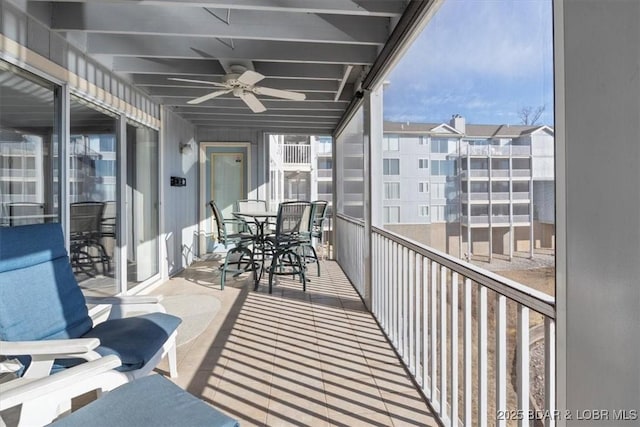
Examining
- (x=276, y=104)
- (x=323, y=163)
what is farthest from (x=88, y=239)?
(x=323, y=163)

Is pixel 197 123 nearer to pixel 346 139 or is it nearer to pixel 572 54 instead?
pixel 346 139

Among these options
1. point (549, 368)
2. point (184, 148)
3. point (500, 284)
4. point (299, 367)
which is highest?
point (184, 148)

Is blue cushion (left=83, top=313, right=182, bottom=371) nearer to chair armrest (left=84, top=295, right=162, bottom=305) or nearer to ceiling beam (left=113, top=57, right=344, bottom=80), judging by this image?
chair armrest (left=84, top=295, right=162, bottom=305)

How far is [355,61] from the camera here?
335 cm

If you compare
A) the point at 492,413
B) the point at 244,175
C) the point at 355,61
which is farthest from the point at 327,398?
the point at 244,175

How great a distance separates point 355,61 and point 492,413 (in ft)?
9.36

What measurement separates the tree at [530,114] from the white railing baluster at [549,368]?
625mm

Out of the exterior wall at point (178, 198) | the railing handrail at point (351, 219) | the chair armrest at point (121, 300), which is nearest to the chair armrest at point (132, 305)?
the chair armrest at point (121, 300)

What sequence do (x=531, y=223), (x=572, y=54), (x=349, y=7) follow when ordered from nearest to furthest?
(x=572, y=54), (x=531, y=223), (x=349, y=7)

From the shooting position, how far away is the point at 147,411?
1306mm

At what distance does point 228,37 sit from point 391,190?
5.93ft

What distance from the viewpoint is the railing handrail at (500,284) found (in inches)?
45.2

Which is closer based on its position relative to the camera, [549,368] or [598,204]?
[598,204]

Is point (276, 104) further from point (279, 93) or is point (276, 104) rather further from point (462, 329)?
point (462, 329)
